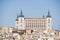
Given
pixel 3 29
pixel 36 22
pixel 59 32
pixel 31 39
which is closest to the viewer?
pixel 31 39

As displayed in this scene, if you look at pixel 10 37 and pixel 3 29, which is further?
pixel 3 29

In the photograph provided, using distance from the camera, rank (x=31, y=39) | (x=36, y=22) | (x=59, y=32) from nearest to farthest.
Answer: (x=31, y=39), (x=59, y=32), (x=36, y=22)

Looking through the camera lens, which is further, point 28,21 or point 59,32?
point 28,21

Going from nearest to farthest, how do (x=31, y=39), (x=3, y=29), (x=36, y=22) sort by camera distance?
1. (x=31, y=39)
2. (x=3, y=29)
3. (x=36, y=22)

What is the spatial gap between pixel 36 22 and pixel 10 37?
4293 millimetres

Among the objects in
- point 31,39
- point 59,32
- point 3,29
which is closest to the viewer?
point 31,39

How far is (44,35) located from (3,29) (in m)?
0.93

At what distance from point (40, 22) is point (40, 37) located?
4.34 metres

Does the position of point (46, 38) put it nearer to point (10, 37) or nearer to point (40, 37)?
point (40, 37)

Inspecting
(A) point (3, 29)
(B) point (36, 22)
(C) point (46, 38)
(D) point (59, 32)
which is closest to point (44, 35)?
(C) point (46, 38)

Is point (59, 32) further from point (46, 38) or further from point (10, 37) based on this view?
point (10, 37)

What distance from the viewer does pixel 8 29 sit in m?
3.57


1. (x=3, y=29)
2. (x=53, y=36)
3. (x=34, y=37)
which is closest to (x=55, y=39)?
(x=53, y=36)

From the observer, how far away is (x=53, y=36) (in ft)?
9.14
